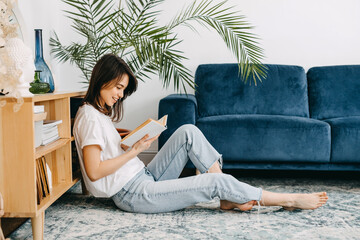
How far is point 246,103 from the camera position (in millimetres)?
2887

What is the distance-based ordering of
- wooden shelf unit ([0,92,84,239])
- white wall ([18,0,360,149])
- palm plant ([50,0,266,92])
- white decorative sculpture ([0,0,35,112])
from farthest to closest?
1. white wall ([18,0,360,149])
2. palm plant ([50,0,266,92])
3. wooden shelf unit ([0,92,84,239])
4. white decorative sculpture ([0,0,35,112])

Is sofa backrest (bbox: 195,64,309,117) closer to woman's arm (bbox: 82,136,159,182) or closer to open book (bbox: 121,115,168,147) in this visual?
open book (bbox: 121,115,168,147)

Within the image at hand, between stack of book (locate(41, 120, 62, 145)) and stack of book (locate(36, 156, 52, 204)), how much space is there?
0.09 metres

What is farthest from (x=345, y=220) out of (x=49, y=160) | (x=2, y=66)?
(x=2, y=66)

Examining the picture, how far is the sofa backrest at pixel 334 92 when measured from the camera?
9.31 ft

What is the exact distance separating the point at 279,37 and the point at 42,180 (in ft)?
7.58

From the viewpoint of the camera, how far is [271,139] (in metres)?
2.38

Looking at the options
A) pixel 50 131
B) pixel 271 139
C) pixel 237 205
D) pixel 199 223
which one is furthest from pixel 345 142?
pixel 50 131

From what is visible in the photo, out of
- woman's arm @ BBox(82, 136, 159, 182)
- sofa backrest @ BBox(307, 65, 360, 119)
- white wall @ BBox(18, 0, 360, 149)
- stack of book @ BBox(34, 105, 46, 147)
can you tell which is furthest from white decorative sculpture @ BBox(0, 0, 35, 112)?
sofa backrest @ BBox(307, 65, 360, 119)

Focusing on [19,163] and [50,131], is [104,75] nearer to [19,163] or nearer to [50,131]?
[50,131]

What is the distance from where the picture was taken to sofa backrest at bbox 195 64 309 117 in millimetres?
2875

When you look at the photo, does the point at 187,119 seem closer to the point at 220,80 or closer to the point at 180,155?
the point at 180,155

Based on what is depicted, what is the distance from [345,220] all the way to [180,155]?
835 millimetres

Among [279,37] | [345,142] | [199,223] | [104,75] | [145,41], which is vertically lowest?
[199,223]
